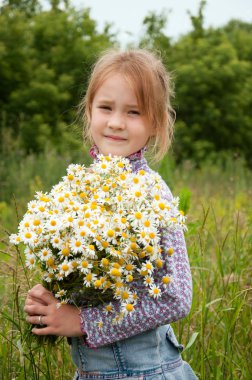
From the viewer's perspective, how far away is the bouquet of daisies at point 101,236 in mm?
1624

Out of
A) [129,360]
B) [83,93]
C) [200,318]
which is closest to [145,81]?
[129,360]

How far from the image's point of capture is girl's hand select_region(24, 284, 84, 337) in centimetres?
177

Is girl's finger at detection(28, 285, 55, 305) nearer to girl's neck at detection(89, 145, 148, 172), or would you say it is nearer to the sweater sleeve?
the sweater sleeve

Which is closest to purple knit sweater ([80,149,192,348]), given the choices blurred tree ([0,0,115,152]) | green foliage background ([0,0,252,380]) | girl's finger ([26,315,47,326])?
girl's finger ([26,315,47,326])

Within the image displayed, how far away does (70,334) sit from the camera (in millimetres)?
1792

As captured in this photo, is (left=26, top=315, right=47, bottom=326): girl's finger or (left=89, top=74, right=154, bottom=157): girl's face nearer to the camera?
(left=26, top=315, right=47, bottom=326): girl's finger

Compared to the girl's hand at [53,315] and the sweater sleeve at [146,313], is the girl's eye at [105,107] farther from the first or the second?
the girl's hand at [53,315]

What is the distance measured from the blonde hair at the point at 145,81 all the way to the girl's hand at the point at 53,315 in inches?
25.9

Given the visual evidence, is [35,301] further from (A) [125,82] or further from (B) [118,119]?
(A) [125,82]

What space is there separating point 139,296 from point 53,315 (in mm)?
240

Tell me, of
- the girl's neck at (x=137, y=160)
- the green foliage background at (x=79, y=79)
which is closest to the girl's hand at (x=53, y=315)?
the girl's neck at (x=137, y=160)

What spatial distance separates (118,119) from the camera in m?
2.00

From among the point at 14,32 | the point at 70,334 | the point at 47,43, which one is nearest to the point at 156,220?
the point at 70,334

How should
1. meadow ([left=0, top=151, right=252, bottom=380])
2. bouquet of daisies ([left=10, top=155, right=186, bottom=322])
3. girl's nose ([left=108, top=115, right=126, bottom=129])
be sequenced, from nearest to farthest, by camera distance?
bouquet of daisies ([left=10, top=155, right=186, bottom=322]), girl's nose ([left=108, top=115, right=126, bottom=129]), meadow ([left=0, top=151, right=252, bottom=380])
